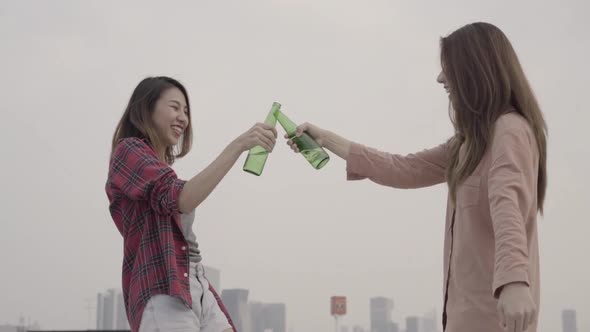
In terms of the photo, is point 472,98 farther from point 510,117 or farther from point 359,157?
point 359,157

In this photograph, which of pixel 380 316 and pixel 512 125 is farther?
pixel 380 316

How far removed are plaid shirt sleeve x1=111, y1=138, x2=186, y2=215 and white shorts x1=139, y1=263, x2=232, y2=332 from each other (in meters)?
0.21

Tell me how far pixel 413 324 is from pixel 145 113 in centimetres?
1438

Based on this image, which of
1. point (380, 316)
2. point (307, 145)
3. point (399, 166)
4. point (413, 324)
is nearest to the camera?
point (399, 166)

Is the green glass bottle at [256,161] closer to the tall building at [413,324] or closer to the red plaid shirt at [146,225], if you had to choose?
the red plaid shirt at [146,225]

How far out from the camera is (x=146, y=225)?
68.4 inches

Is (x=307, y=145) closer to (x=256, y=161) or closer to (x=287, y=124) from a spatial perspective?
(x=287, y=124)

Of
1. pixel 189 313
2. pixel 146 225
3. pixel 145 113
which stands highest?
pixel 145 113

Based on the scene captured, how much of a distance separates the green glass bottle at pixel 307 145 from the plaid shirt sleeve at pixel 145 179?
0.51 meters

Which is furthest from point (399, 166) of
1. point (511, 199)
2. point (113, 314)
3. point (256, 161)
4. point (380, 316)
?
point (380, 316)

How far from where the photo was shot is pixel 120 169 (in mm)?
1763

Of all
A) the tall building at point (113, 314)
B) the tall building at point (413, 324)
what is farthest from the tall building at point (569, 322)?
the tall building at point (113, 314)

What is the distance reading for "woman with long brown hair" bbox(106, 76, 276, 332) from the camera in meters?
1.67

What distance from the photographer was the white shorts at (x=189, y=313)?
1659mm
